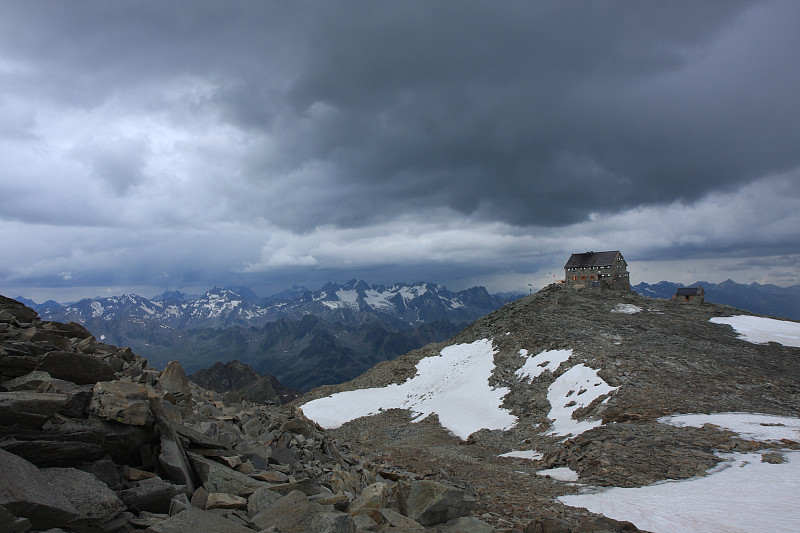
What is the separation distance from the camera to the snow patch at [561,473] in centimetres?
1971

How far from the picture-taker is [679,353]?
39625mm

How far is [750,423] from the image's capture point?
23562 mm

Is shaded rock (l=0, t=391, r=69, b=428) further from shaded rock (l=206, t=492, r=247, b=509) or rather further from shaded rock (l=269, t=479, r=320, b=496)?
shaded rock (l=269, t=479, r=320, b=496)

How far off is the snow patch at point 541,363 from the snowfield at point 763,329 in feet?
72.7

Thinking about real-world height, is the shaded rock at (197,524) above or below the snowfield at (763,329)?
above

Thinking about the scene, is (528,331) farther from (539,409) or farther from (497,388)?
(539,409)

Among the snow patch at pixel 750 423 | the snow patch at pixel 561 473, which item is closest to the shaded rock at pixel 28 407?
the snow patch at pixel 561 473

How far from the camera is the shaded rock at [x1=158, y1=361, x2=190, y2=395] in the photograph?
1770 centimetres

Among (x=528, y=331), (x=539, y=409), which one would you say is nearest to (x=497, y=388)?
(x=539, y=409)

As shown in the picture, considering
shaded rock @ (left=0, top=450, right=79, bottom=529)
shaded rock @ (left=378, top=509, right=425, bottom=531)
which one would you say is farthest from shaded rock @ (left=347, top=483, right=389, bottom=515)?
shaded rock @ (left=0, top=450, right=79, bottom=529)

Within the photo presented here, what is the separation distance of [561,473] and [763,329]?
46.7 m

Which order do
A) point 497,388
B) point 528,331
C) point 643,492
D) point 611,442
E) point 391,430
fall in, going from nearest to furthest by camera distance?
point 643,492
point 611,442
point 391,430
point 497,388
point 528,331

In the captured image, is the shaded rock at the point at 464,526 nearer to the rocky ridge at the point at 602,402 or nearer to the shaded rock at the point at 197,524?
the rocky ridge at the point at 602,402

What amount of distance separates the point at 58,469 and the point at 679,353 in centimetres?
4756
